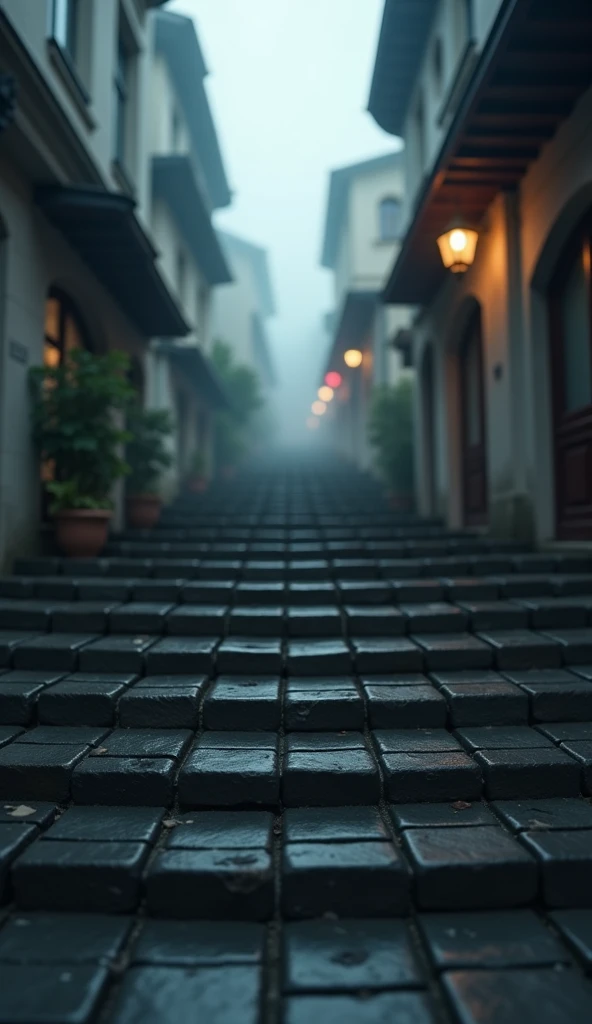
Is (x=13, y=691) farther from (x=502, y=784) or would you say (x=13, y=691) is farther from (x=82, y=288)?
(x=82, y=288)

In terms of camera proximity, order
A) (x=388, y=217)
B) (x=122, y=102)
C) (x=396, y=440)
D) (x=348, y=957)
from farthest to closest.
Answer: (x=388, y=217) → (x=396, y=440) → (x=122, y=102) → (x=348, y=957)

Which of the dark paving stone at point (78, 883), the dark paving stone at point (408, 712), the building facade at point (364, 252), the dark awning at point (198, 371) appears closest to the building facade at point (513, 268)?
the dark paving stone at point (408, 712)

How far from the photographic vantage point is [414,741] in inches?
107

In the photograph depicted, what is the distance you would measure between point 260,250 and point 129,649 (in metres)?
32.8

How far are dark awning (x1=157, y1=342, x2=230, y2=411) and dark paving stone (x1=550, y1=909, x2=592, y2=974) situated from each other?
10085 mm

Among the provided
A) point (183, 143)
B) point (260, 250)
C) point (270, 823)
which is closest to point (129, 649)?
point (270, 823)

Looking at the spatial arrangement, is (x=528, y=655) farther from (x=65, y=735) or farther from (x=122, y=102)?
(x=122, y=102)

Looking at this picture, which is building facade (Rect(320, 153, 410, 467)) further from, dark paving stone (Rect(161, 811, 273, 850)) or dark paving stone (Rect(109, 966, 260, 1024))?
dark paving stone (Rect(109, 966, 260, 1024))

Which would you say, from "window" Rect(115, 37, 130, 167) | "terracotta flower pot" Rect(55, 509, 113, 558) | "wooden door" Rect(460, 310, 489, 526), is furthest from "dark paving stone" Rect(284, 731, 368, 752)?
"window" Rect(115, 37, 130, 167)

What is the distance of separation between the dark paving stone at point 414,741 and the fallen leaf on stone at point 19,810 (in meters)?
1.41

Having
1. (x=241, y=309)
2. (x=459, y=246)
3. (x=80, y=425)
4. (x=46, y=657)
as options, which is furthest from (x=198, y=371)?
(x=241, y=309)

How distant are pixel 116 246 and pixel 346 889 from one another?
21.1ft

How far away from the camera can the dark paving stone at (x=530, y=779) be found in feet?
7.90

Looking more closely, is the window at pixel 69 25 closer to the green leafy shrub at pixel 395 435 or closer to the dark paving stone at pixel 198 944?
the green leafy shrub at pixel 395 435
